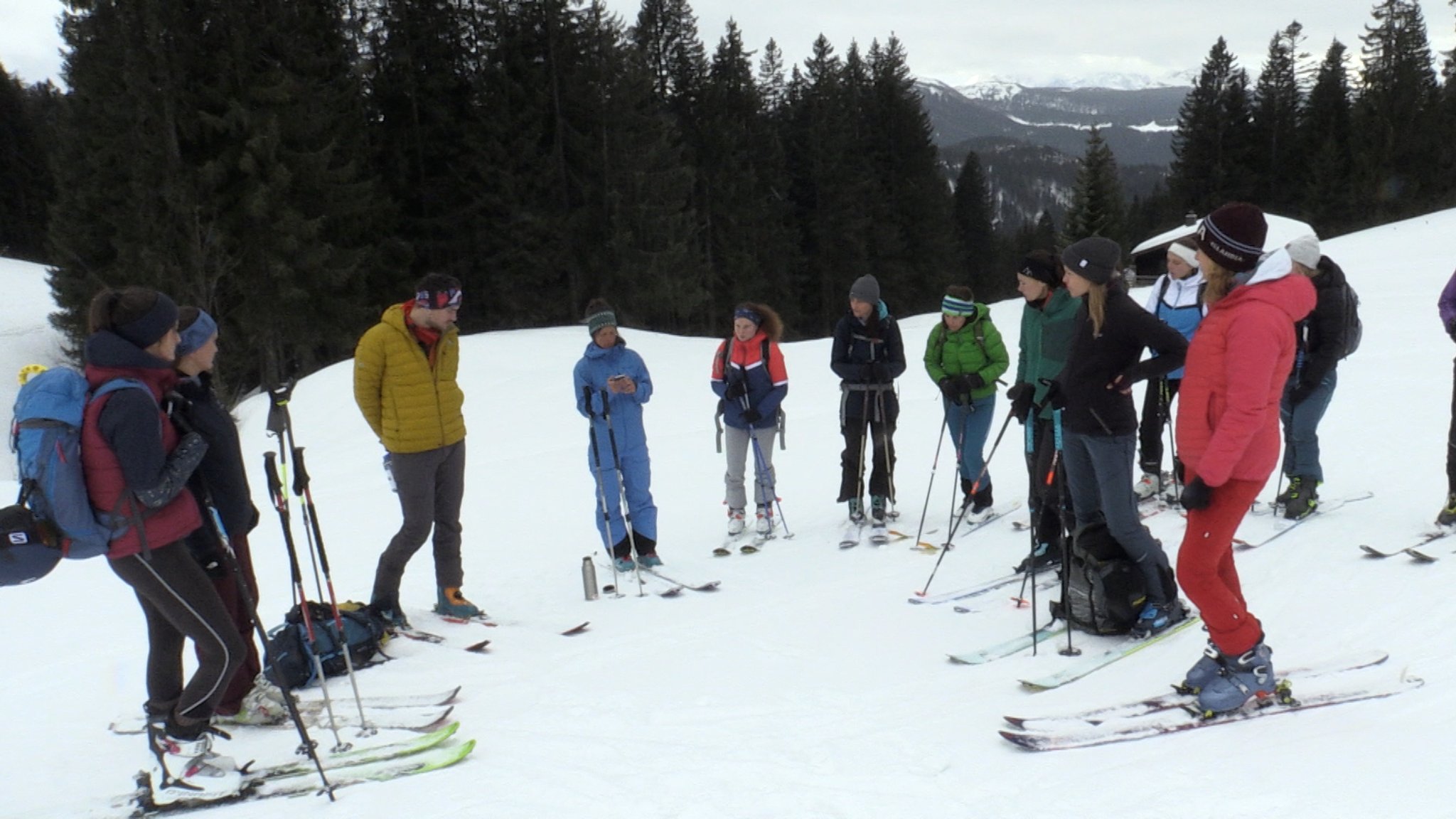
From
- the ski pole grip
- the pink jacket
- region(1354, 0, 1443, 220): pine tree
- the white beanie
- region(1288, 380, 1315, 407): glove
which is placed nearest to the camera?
the pink jacket

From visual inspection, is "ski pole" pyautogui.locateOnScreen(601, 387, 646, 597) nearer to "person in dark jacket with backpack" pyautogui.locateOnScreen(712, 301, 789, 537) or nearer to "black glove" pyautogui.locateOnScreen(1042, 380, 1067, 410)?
"person in dark jacket with backpack" pyautogui.locateOnScreen(712, 301, 789, 537)

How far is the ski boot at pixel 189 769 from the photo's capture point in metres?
3.42

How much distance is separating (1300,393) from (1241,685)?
3358 mm

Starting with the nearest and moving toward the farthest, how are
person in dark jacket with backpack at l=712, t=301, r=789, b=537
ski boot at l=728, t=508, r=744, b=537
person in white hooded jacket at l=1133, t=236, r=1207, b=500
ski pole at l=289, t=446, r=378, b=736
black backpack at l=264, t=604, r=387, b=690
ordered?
ski pole at l=289, t=446, r=378, b=736
black backpack at l=264, t=604, r=387, b=690
person in white hooded jacket at l=1133, t=236, r=1207, b=500
person in dark jacket with backpack at l=712, t=301, r=789, b=537
ski boot at l=728, t=508, r=744, b=537

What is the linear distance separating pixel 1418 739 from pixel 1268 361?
141cm

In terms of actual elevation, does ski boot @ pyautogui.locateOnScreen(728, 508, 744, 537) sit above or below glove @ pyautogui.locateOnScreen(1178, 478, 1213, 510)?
below

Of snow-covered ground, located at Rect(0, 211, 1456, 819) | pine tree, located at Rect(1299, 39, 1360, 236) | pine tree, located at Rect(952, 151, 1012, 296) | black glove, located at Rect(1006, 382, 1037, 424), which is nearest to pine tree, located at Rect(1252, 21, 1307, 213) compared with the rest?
pine tree, located at Rect(1299, 39, 1360, 236)

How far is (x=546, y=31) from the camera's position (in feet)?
104

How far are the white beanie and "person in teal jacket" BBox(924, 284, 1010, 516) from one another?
1979 mm

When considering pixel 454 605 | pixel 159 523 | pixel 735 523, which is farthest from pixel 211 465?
pixel 735 523

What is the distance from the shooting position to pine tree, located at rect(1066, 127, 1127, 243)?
3950cm

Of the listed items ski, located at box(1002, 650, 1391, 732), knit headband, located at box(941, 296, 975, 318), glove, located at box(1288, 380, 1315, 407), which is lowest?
ski, located at box(1002, 650, 1391, 732)

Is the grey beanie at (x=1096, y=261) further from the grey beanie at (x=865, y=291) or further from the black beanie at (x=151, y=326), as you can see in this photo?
the black beanie at (x=151, y=326)

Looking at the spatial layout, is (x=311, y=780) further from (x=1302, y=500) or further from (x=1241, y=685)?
(x=1302, y=500)
